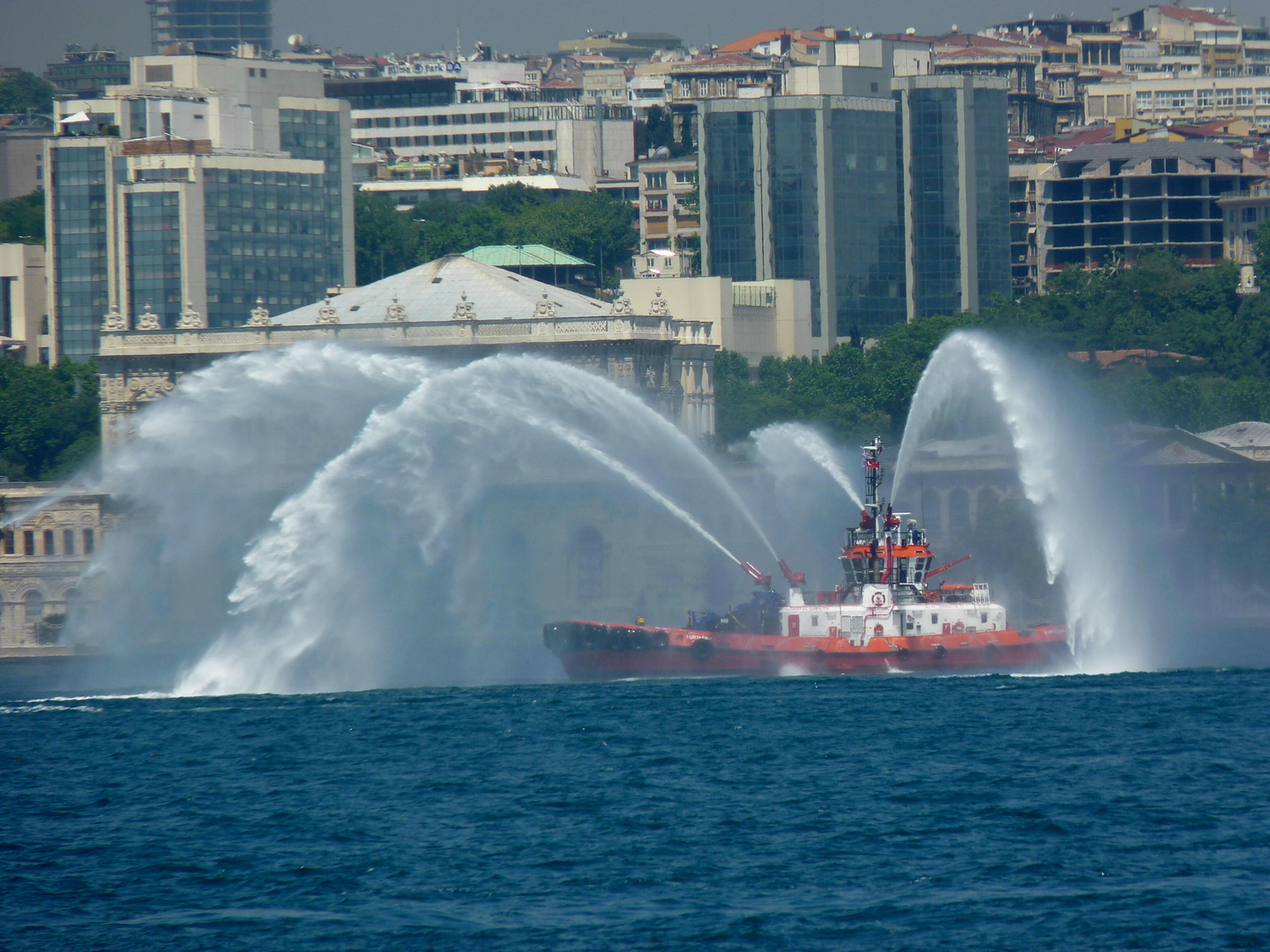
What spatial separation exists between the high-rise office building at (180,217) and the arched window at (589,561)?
141 feet

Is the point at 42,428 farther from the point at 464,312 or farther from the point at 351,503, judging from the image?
the point at 351,503

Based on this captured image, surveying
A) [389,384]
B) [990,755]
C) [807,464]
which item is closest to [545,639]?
[389,384]

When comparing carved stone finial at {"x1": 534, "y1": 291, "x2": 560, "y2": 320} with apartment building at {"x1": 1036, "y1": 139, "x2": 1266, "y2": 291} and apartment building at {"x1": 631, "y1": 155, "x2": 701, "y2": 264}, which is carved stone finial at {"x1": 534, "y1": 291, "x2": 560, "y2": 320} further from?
apartment building at {"x1": 631, "y1": 155, "x2": 701, "y2": 264}

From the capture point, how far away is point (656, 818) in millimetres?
46375

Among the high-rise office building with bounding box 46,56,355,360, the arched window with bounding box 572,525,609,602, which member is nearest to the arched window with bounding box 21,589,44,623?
the arched window with bounding box 572,525,609,602

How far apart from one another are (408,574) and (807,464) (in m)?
18.4

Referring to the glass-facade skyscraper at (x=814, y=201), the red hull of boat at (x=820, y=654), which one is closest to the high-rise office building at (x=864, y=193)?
the glass-facade skyscraper at (x=814, y=201)

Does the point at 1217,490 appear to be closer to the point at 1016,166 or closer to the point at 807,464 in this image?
the point at 807,464

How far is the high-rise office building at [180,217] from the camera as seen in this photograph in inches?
5349

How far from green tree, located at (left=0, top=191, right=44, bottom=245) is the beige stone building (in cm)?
5489

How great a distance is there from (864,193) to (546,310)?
53082 mm

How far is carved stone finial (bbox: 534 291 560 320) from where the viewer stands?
4136 inches

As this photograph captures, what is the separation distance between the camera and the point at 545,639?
66.6 m

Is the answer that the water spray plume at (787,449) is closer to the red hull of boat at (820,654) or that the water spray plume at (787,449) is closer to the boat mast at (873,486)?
the red hull of boat at (820,654)
